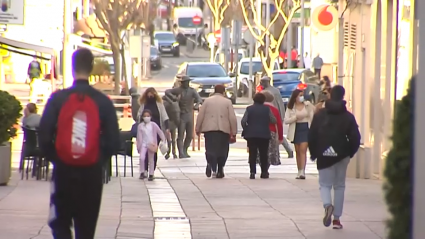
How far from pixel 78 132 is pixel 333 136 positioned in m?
4.94

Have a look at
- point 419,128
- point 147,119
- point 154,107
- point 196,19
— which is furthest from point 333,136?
point 196,19

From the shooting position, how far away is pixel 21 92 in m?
49.1

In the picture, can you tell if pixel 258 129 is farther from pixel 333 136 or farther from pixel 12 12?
pixel 333 136

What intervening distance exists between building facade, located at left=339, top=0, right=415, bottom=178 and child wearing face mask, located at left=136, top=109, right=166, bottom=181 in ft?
12.1

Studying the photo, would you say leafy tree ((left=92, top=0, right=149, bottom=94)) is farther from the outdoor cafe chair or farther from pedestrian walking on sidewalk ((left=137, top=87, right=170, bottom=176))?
the outdoor cafe chair

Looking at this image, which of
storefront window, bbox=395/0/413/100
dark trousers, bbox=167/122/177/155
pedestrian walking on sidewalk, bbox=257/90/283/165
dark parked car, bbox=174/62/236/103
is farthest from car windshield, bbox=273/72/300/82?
storefront window, bbox=395/0/413/100

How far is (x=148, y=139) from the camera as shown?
18.2 meters

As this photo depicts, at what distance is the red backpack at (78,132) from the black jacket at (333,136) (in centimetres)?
480

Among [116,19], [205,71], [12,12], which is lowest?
[205,71]

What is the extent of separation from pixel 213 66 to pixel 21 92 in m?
9.93

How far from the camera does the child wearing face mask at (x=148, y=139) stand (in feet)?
59.8

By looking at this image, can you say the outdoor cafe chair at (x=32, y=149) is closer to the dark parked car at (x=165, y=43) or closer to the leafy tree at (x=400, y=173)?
the leafy tree at (x=400, y=173)

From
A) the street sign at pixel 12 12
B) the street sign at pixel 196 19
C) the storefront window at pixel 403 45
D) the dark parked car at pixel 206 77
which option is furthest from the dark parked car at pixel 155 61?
the storefront window at pixel 403 45

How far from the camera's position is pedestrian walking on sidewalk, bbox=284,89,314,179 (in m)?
18.9
